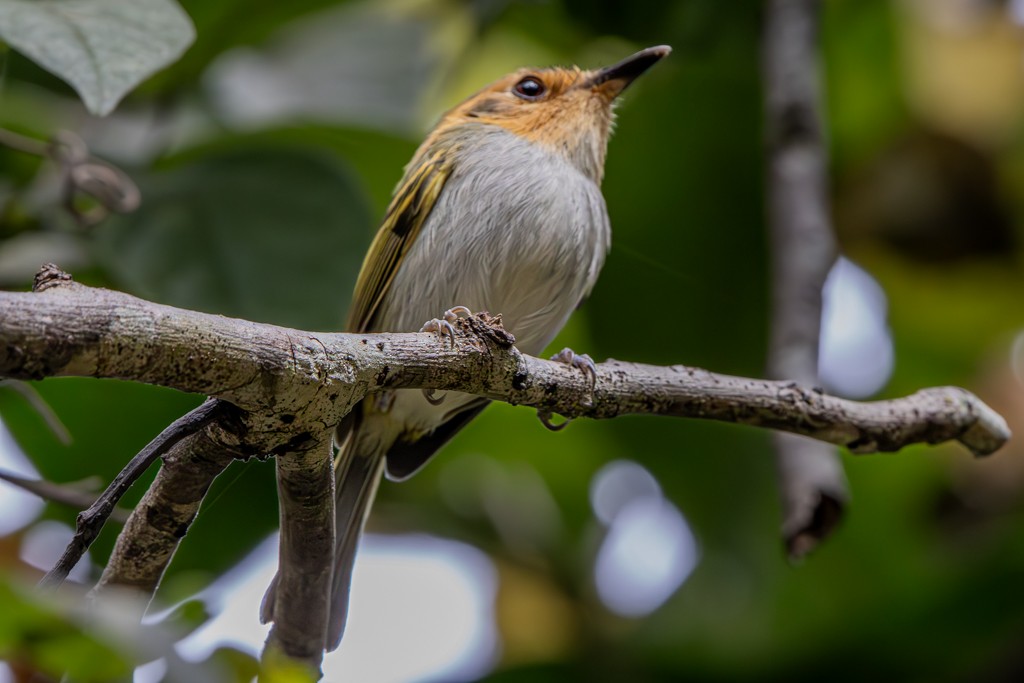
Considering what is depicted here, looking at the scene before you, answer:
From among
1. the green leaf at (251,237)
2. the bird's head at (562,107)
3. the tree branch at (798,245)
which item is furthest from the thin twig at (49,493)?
the bird's head at (562,107)

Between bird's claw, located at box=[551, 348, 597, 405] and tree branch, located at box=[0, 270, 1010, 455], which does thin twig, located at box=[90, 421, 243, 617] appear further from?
bird's claw, located at box=[551, 348, 597, 405]

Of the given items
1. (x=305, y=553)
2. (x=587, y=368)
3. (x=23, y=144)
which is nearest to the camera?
(x=305, y=553)

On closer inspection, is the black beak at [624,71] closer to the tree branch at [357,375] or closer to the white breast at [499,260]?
the white breast at [499,260]

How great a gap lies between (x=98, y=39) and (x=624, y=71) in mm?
1299

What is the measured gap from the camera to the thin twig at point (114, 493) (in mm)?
1380

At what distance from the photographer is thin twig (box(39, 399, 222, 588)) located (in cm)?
138

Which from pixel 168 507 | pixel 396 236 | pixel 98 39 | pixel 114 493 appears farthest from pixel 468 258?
pixel 114 493

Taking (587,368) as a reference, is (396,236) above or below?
below

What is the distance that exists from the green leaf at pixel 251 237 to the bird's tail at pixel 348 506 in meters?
0.30

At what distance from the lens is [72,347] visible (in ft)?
4.14

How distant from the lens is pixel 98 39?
2.25 m

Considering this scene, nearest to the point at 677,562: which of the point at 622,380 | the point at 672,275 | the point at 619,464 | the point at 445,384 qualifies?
the point at 619,464

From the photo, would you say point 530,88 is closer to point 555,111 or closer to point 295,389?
point 555,111

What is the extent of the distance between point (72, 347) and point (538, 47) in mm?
2932
